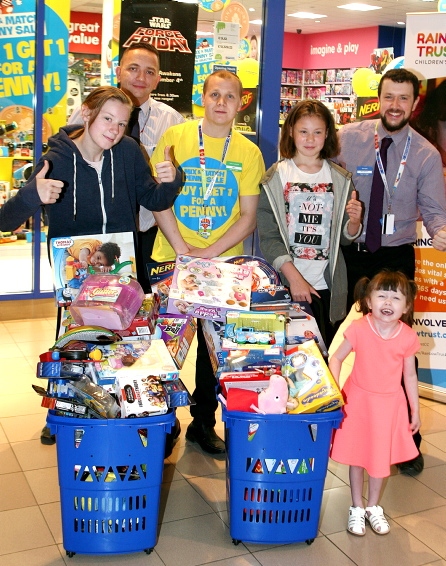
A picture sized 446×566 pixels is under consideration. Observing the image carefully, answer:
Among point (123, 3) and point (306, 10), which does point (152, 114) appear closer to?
point (123, 3)

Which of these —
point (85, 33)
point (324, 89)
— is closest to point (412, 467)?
point (85, 33)

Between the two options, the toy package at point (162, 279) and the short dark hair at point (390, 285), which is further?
the toy package at point (162, 279)

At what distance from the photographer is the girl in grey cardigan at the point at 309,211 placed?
9.66 ft

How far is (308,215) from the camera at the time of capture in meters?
2.99

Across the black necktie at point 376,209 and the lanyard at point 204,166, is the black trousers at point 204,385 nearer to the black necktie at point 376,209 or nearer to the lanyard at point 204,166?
the lanyard at point 204,166

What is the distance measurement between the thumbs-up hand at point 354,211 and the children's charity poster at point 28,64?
10.6 ft

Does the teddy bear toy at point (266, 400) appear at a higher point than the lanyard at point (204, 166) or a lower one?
lower

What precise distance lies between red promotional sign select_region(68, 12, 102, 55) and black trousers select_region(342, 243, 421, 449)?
9.60 ft

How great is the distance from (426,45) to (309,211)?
5.64 ft

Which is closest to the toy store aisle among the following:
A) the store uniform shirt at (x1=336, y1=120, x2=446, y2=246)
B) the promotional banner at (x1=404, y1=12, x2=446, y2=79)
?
the store uniform shirt at (x1=336, y1=120, x2=446, y2=246)

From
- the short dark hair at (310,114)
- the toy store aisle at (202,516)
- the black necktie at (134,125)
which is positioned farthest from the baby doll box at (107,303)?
the black necktie at (134,125)

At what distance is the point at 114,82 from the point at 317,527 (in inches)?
153

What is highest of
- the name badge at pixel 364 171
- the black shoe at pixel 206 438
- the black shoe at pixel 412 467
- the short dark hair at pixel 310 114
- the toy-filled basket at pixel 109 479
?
the short dark hair at pixel 310 114

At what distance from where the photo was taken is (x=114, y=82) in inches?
212
